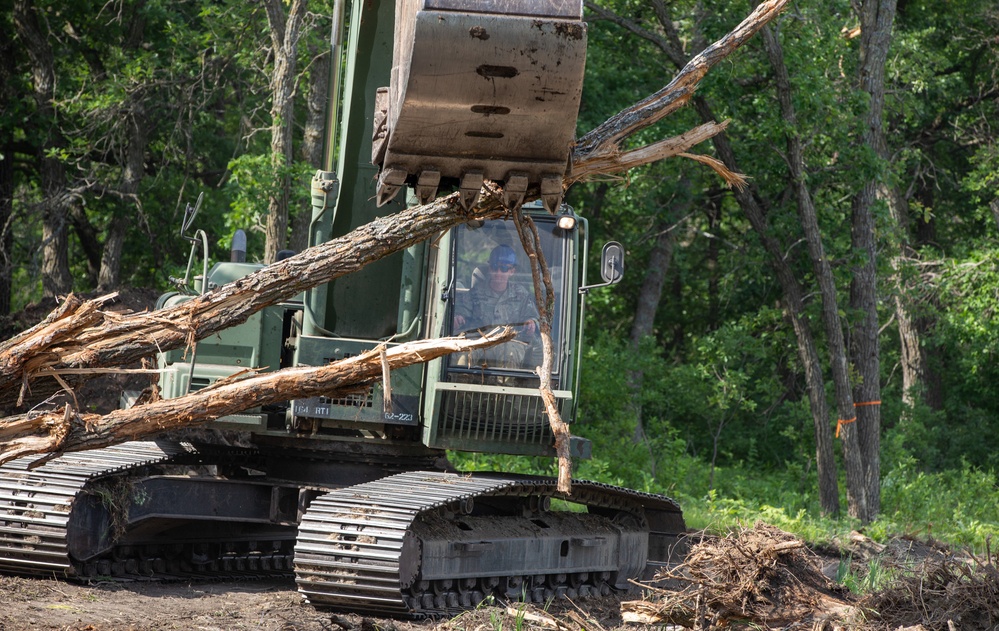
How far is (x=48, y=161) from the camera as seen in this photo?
17.5 m

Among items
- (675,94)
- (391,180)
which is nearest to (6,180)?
(675,94)

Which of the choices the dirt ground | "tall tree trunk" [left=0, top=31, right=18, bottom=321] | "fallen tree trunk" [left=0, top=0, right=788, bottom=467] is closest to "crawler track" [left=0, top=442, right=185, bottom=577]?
the dirt ground

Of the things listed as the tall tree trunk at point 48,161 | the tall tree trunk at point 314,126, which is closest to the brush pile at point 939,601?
the tall tree trunk at point 314,126

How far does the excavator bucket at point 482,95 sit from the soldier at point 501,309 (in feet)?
8.85

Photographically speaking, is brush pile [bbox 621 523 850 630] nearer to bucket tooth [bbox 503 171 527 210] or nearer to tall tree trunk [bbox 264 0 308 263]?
bucket tooth [bbox 503 171 527 210]

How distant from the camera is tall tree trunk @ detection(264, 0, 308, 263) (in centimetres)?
1447

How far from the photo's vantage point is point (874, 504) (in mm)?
14500

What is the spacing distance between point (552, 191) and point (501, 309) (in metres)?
2.80

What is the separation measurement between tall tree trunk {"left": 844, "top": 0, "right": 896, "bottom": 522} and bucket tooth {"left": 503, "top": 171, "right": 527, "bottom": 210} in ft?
32.6

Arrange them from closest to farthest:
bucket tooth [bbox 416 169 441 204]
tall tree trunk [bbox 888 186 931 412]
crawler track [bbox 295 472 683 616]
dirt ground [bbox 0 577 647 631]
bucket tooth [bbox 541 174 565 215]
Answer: bucket tooth [bbox 416 169 441 204]
bucket tooth [bbox 541 174 565 215]
dirt ground [bbox 0 577 647 631]
crawler track [bbox 295 472 683 616]
tall tree trunk [bbox 888 186 931 412]

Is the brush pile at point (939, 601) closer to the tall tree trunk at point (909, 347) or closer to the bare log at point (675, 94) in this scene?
the bare log at point (675, 94)

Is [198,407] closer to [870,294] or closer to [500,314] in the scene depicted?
[500,314]

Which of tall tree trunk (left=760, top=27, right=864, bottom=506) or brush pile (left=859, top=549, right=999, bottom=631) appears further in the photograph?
tall tree trunk (left=760, top=27, right=864, bottom=506)

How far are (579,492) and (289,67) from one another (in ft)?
25.2
